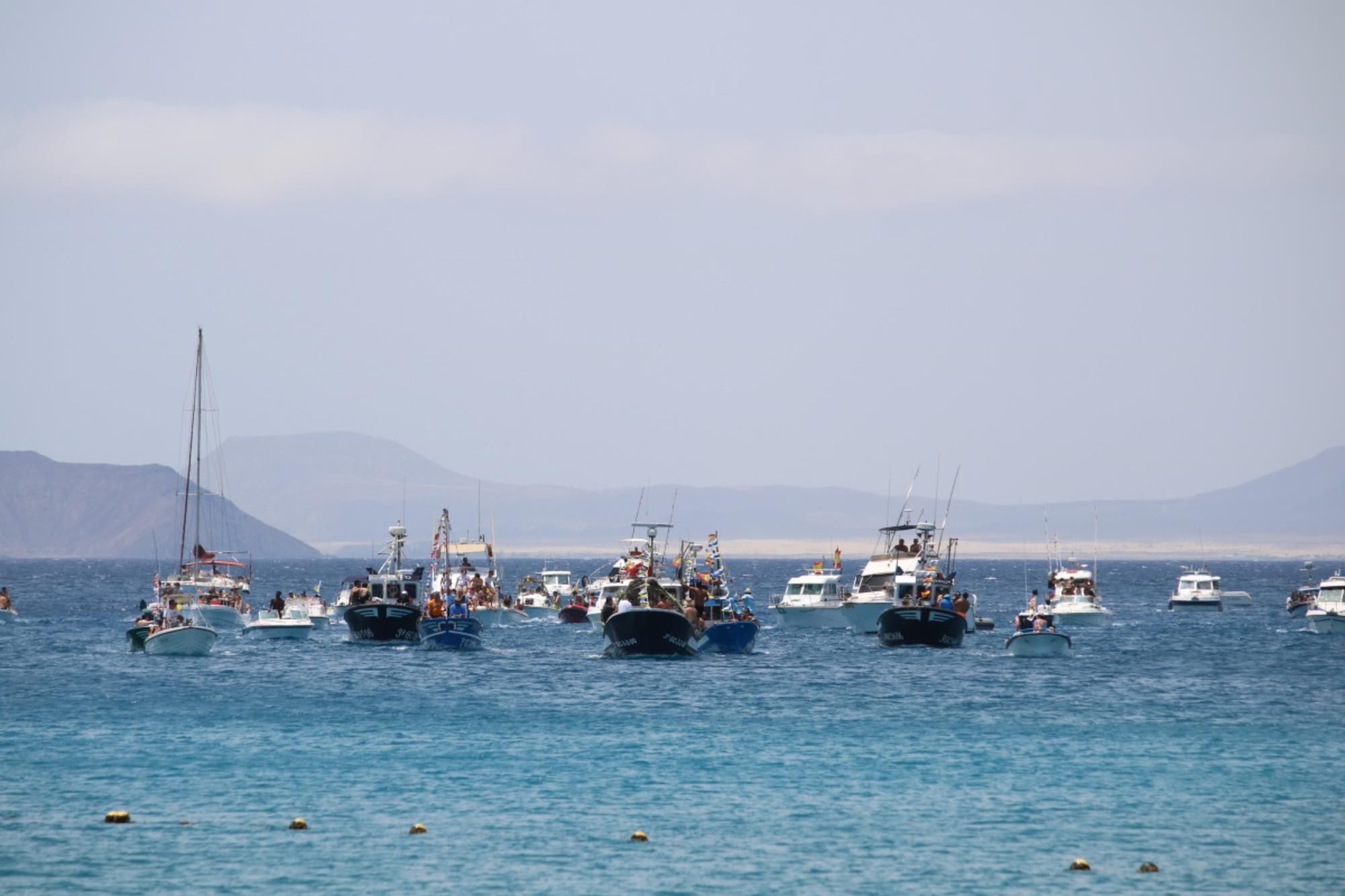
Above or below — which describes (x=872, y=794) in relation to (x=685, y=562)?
below

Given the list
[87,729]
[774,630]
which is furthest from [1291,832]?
[774,630]

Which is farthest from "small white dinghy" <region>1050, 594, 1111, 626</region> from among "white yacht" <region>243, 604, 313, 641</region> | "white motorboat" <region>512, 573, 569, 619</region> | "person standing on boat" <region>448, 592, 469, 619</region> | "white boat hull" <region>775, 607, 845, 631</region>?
"white yacht" <region>243, 604, 313, 641</region>

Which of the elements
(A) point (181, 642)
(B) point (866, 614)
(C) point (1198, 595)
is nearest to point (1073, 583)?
(B) point (866, 614)

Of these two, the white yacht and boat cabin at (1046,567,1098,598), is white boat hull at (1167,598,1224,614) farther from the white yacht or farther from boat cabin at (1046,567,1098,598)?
the white yacht

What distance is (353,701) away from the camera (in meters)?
59.7

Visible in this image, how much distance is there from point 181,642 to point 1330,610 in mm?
63463

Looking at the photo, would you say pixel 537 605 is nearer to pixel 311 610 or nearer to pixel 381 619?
pixel 311 610

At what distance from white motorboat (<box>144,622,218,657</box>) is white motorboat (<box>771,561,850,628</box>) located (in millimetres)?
42739

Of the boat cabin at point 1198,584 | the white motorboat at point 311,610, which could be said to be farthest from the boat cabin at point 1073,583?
the white motorboat at point 311,610

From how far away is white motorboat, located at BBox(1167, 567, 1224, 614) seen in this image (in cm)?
14838

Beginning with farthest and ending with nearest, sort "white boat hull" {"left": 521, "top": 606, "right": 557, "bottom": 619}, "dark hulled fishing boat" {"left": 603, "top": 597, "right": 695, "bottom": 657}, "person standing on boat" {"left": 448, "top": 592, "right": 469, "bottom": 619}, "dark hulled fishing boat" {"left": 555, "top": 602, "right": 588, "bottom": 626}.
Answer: "white boat hull" {"left": 521, "top": 606, "right": 557, "bottom": 619}, "dark hulled fishing boat" {"left": 555, "top": 602, "right": 588, "bottom": 626}, "person standing on boat" {"left": 448, "top": 592, "right": 469, "bottom": 619}, "dark hulled fishing boat" {"left": 603, "top": 597, "right": 695, "bottom": 657}

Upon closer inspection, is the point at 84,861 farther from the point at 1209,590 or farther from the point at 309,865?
the point at 1209,590

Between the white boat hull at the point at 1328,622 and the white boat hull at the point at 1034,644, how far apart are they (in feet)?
85.2

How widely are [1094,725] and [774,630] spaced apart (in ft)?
199
